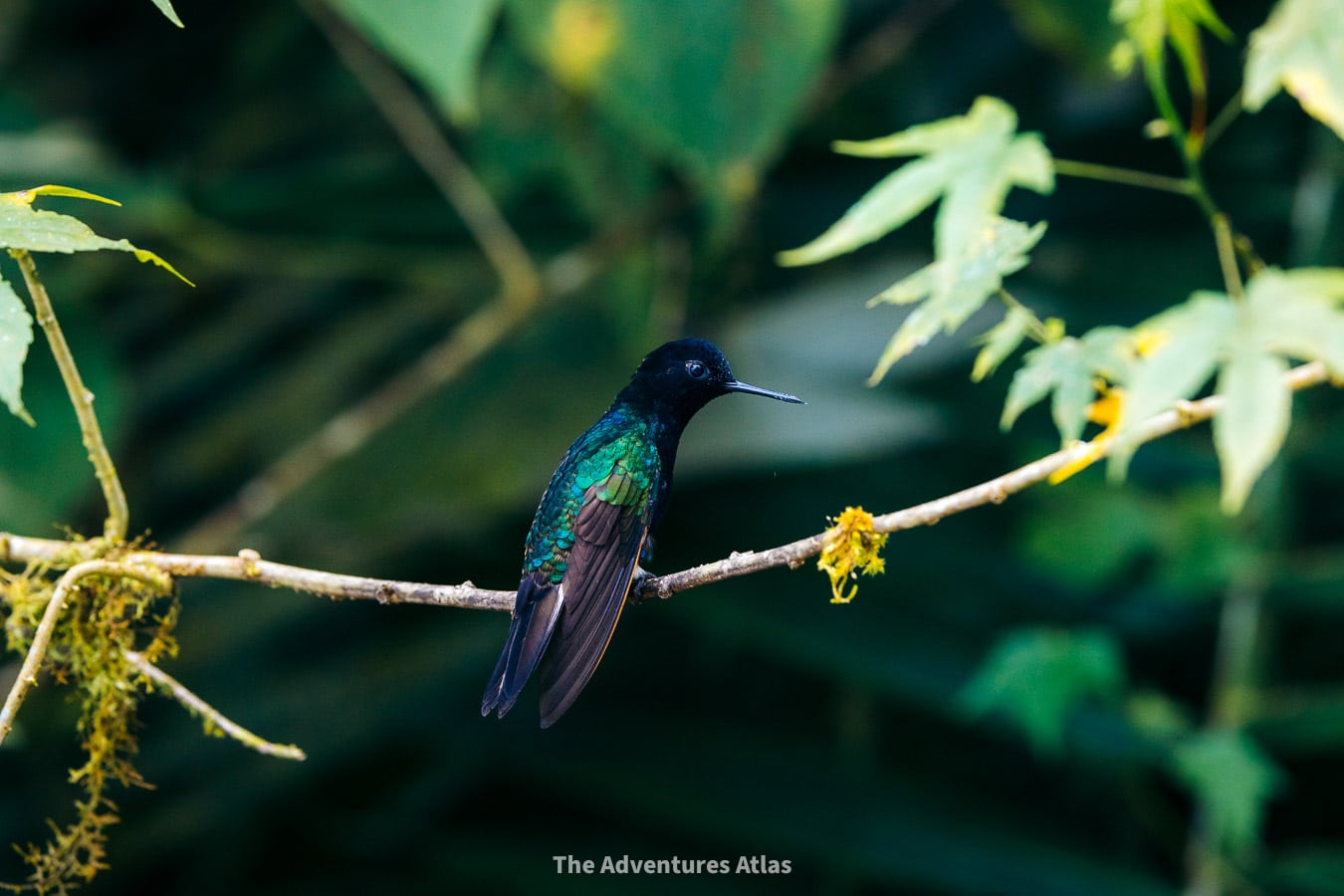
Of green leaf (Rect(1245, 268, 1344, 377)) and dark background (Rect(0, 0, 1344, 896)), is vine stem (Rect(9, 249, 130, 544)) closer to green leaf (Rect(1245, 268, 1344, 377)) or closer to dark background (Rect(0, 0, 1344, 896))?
green leaf (Rect(1245, 268, 1344, 377))

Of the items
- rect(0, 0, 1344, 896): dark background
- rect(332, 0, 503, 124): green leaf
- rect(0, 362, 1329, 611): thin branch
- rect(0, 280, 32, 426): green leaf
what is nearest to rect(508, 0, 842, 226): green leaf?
rect(332, 0, 503, 124): green leaf

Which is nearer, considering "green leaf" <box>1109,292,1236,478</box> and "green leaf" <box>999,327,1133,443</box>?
"green leaf" <box>1109,292,1236,478</box>

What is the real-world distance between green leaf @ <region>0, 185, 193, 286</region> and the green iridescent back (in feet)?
1.49

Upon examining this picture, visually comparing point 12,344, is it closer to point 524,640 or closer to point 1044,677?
point 524,640

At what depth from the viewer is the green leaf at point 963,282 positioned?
1.38 m

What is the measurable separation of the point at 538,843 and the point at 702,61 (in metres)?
2.49

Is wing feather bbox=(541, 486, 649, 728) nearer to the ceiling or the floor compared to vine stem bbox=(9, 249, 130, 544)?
nearer to the floor

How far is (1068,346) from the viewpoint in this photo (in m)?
1.36

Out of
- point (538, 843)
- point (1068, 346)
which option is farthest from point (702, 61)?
point (538, 843)

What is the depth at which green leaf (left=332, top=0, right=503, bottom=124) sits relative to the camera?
83.7 inches

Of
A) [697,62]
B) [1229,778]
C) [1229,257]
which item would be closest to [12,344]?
[1229,257]

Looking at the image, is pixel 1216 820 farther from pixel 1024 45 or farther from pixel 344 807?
pixel 344 807

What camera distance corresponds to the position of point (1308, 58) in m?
1.31

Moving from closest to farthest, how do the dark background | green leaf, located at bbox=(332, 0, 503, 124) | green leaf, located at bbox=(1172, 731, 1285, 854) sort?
1. green leaf, located at bbox=(332, 0, 503, 124)
2. green leaf, located at bbox=(1172, 731, 1285, 854)
3. the dark background
